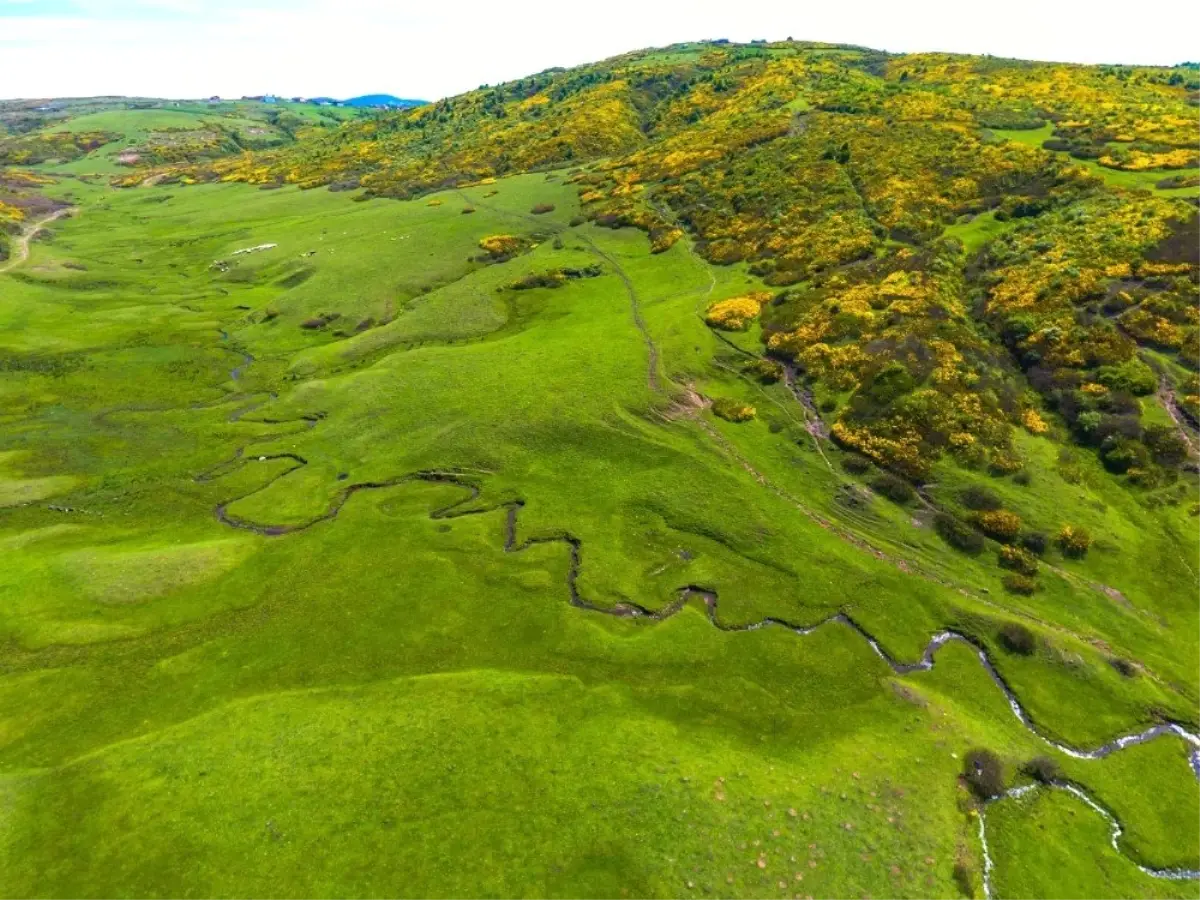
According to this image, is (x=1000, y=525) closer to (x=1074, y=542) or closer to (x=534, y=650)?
(x=1074, y=542)

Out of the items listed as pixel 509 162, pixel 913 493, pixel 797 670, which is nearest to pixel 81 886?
pixel 797 670

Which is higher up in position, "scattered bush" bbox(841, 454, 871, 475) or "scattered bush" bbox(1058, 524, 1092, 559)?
"scattered bush" bbox(841, 454, 871, 475)

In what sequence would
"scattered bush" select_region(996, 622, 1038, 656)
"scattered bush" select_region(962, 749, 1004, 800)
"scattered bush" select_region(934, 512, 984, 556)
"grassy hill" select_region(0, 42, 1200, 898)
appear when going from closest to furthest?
"grassy hill" select_region(0, 42, 1200, 898) < "scattered bush" select_region(962, 749, 1004, 800) < "scattered bush" select_region(996, 622, 1038, 656) < "scattered bush" select_region(934, 512, 984, 556)


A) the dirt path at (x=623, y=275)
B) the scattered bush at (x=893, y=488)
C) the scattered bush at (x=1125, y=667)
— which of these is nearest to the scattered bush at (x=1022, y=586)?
the scattered bush at (x=1125, y=667)

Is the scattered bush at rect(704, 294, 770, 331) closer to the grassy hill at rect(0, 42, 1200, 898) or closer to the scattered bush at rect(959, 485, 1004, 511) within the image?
the grassy hill at rect(0, 42, 1200, 898)

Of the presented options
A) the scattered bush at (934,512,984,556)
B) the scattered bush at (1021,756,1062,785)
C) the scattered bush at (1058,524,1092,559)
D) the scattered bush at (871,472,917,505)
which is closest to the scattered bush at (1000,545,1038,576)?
the scattered bush at (934,512,984,556)

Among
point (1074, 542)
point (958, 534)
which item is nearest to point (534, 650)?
point (958, 534)
